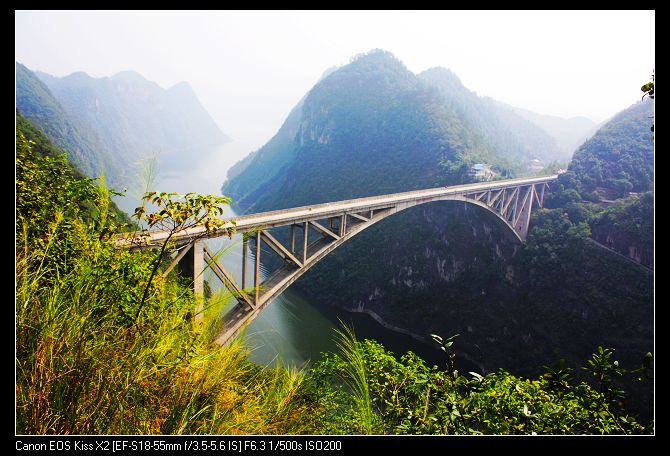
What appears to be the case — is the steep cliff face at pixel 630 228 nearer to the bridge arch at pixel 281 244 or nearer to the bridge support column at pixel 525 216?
the bridge support column at pixel 525 216

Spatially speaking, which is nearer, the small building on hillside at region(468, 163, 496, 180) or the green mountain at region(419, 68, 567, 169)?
the small building on hillside at region(468, 163, 496, 180)

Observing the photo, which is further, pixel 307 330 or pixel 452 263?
pixel 452 263

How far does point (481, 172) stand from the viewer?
34.9m

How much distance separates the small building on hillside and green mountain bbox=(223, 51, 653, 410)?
1270 millimetres

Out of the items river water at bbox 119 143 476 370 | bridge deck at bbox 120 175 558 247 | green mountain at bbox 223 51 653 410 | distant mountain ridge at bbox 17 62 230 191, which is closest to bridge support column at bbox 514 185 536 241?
green mountain at bbox 223 51 653 410

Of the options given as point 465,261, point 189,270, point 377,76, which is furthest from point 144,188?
point 377,76

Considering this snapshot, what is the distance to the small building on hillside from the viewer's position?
34.2 metres

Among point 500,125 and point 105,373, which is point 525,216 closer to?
point 105,373

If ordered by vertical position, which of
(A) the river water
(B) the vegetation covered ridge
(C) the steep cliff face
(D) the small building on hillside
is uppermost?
(D) the small building on hillside

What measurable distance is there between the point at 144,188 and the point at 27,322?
0.88m

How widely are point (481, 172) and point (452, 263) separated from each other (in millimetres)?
9887

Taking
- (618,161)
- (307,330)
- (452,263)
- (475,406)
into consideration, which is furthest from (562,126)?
(475,406)

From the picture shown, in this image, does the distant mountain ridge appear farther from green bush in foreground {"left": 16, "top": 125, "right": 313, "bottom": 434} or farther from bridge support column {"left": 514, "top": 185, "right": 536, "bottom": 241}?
bridge support column {"left": 514, "top": 185, "right": 536, "bottom": 241}

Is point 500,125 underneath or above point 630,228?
above
